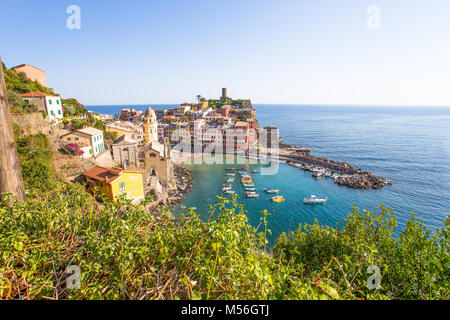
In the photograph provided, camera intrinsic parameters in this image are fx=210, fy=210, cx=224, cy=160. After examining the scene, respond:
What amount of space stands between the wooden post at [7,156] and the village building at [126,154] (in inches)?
821

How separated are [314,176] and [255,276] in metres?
33.7

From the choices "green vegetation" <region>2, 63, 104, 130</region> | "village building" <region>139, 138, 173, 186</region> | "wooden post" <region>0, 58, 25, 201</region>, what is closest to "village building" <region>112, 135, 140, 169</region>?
"village building" <region>139, 138, 173, 186</region>

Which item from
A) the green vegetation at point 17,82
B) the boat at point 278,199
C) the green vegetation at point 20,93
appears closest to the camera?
the green vegetation at point 20,93

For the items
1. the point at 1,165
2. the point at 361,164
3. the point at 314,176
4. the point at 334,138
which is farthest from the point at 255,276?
the point at 334,138

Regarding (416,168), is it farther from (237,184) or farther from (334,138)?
(237,184)

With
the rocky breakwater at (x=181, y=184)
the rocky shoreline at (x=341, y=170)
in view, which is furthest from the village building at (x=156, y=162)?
the rocky shoreline at (x=341, y=170)

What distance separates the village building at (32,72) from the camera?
24233 millimetres

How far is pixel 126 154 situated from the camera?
22.0 m

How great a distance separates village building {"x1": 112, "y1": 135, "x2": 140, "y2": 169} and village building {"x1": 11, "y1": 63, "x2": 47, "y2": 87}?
14.9 meters

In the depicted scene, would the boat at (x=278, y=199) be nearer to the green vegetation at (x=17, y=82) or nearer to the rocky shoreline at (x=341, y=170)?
the rocky shoreline at (x=341, y=170)
